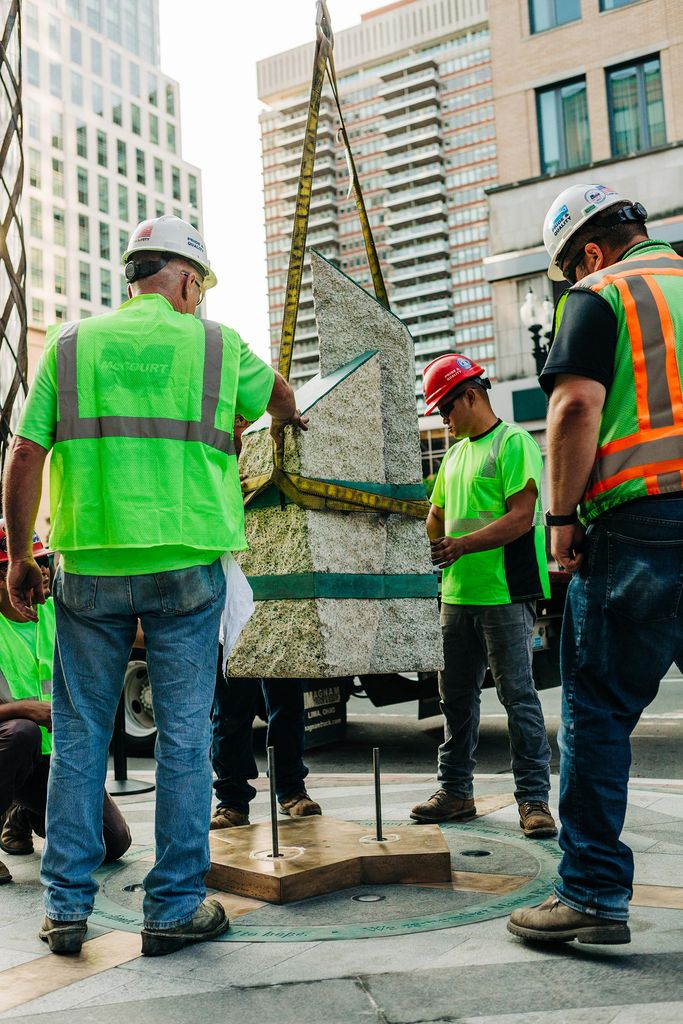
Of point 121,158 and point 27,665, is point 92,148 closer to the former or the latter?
point 121,158

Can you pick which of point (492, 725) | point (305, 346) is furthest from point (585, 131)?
point (305, 346)

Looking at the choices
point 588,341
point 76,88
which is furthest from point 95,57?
point 588,341

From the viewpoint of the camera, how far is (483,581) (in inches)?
184

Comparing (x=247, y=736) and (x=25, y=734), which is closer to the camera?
(x=25, y=734)

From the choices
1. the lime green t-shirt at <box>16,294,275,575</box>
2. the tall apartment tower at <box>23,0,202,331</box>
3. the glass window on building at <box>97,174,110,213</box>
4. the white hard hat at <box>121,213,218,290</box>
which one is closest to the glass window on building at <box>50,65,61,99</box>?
the tall apartment tower at <box>23,0,202,331</box>

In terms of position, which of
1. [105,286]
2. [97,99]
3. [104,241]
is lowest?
→ [105,286]

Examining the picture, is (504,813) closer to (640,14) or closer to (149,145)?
(640,14)

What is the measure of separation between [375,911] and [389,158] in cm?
14331

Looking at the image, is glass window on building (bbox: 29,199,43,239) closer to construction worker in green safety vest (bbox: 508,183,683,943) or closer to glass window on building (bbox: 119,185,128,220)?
glass window on building (bbox: 119,185,128,220)

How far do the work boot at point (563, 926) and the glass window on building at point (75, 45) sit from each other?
317 feet

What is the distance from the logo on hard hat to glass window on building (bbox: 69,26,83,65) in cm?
9556

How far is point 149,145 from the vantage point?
95.4 metres

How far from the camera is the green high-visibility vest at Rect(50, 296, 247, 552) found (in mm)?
3188

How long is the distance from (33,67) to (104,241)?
47.7ft
